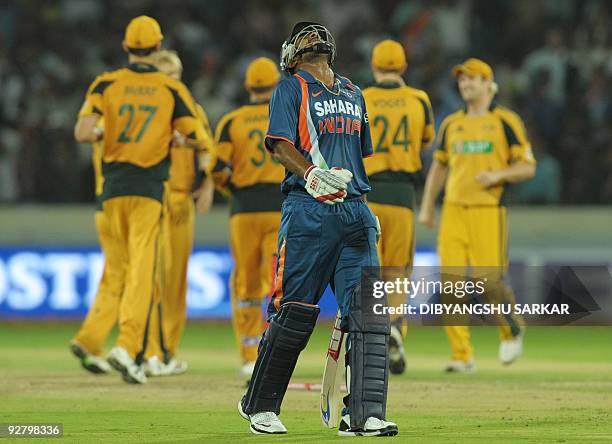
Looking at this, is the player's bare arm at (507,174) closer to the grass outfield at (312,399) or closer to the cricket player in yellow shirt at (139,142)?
the grass outfield at (312,399)

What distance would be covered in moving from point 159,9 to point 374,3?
3.30m

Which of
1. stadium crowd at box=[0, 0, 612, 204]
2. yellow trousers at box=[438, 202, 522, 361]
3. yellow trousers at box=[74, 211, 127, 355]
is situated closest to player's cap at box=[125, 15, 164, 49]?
yellow trousers at box=[74, 211, 127, 355]

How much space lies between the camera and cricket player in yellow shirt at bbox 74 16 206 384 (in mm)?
11180

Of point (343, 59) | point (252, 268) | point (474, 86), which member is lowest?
point (252, 268)

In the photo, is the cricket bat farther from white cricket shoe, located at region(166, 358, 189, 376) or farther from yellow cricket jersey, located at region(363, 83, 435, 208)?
white cricket shoe, located at region(166, 358, 189, 376)

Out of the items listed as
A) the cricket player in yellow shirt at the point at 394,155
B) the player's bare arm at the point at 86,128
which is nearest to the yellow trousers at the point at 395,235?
the cricket player in yellow shirt at the point at 394,155

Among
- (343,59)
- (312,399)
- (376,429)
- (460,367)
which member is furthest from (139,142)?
(343,59)

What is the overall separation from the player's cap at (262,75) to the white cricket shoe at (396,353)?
2.28 m

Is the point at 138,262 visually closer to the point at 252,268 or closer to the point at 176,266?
the point at 252,268

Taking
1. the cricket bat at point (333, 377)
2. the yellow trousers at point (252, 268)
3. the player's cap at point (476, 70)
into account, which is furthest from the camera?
the player's cap at point (476, 70)

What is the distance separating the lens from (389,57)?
11867 millimetres

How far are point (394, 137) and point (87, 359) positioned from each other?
3129 mm

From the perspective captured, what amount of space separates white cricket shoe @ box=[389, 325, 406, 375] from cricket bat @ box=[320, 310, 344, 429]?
12.4 ft

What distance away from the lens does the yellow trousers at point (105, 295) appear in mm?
11648
